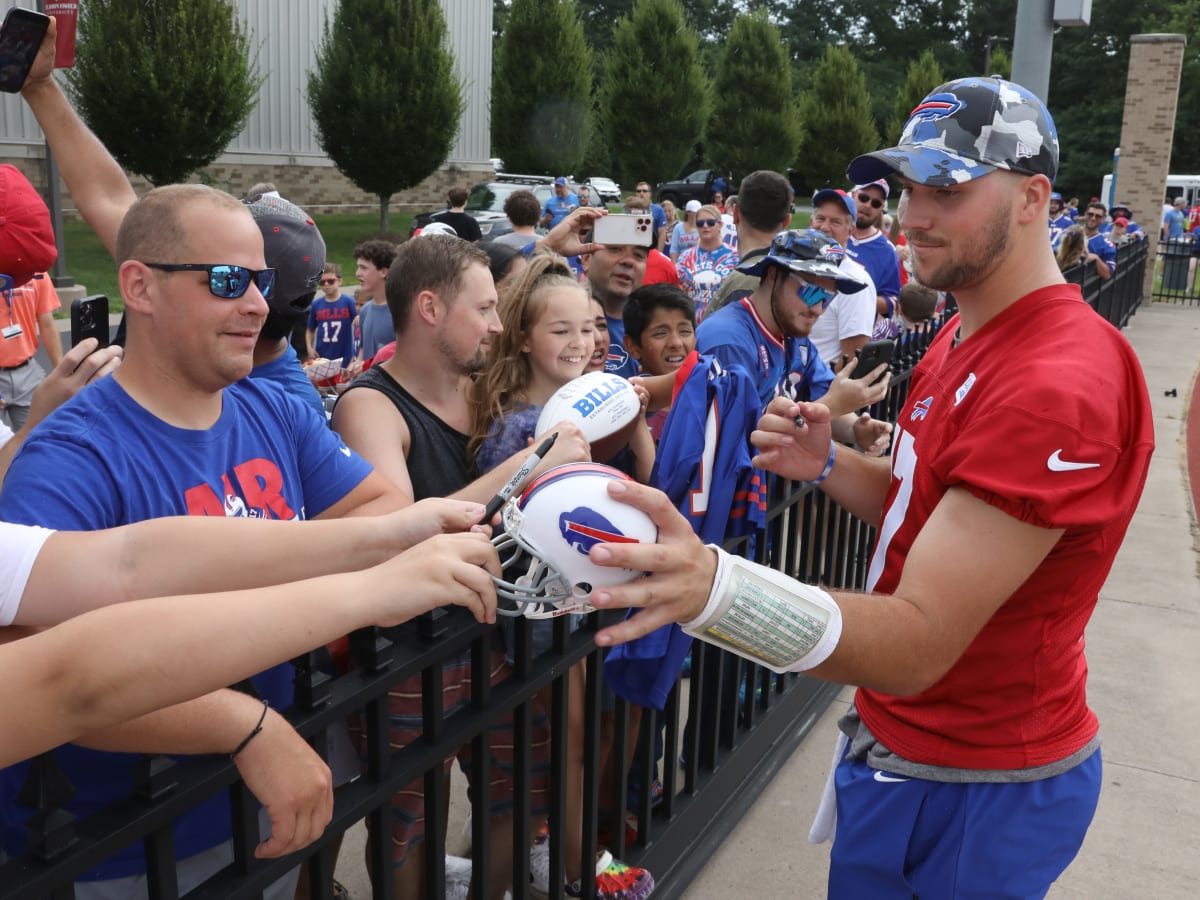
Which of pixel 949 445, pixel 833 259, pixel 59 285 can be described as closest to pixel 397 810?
pixel 949 445

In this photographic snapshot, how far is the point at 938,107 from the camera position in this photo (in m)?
2.05

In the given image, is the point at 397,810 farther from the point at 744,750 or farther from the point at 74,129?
the point at 74,129

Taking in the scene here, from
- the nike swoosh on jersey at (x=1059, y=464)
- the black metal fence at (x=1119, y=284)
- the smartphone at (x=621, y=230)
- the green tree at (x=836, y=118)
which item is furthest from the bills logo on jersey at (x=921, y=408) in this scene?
the green tree at (x=836, y=118)

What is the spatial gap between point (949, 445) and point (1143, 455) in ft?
1.10

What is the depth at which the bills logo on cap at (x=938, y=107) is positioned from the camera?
2002 mm

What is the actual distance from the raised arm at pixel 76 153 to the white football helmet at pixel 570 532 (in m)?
2.11

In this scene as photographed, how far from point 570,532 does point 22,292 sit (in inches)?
224

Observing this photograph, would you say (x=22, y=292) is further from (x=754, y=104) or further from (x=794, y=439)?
(x=754, y=104)

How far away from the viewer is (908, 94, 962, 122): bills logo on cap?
200 centimetres

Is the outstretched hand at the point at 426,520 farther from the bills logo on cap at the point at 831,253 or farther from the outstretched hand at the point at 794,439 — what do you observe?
the bills logo on cap at the point at 831,253

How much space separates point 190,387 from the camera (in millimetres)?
2152

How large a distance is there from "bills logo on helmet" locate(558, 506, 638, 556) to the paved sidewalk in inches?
87.9

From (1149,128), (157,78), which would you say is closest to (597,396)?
(157,78)

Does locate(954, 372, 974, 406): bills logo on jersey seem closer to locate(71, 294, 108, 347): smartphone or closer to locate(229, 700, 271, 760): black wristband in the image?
locate(229, 700, 271, 760): black wristband
